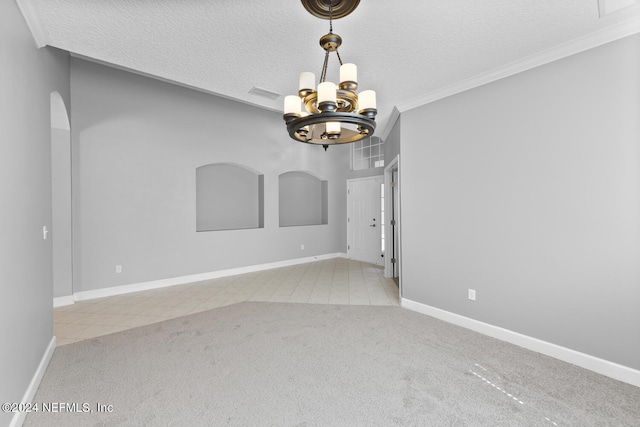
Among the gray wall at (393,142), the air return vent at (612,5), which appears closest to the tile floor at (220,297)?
the gray wall at (393,142)

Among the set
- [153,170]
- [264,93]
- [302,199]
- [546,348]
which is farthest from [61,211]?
[546,348]

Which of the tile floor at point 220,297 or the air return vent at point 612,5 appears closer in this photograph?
the air return vent at point 612,5

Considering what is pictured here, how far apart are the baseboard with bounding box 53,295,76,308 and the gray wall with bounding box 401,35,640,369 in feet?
14.8

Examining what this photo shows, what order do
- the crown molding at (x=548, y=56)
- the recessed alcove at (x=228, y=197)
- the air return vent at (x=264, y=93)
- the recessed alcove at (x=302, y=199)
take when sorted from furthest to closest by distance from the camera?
the recessed alcove at (x=302, y=199), the recessed alcove at (x=228, y=197), the air return vent at (x=264, y=93), the crown molding at (x=548, y=56)

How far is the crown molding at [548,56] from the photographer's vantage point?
2227mm

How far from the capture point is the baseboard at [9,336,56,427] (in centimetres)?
172

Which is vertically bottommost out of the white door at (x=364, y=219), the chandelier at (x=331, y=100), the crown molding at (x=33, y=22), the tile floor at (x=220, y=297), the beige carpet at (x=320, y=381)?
the beige carpet at (x=320, y=381)

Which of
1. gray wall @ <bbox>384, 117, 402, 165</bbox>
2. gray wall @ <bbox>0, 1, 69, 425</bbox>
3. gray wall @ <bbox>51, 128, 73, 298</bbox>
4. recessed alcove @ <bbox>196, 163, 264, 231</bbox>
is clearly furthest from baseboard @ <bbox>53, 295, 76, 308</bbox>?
gray wall @ <bbox>384, 117, 402, 165</bbox>

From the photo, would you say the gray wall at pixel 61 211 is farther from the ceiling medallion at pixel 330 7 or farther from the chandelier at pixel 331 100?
the ceiling medallion at pixel 330 7

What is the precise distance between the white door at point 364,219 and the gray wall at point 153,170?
195 cm

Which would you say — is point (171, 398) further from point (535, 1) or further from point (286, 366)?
point (535, 1)

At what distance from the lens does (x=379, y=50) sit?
8.33 feet

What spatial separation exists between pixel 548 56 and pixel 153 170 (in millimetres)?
5036

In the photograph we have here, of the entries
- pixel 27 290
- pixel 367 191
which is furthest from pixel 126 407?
pixel 367 191
